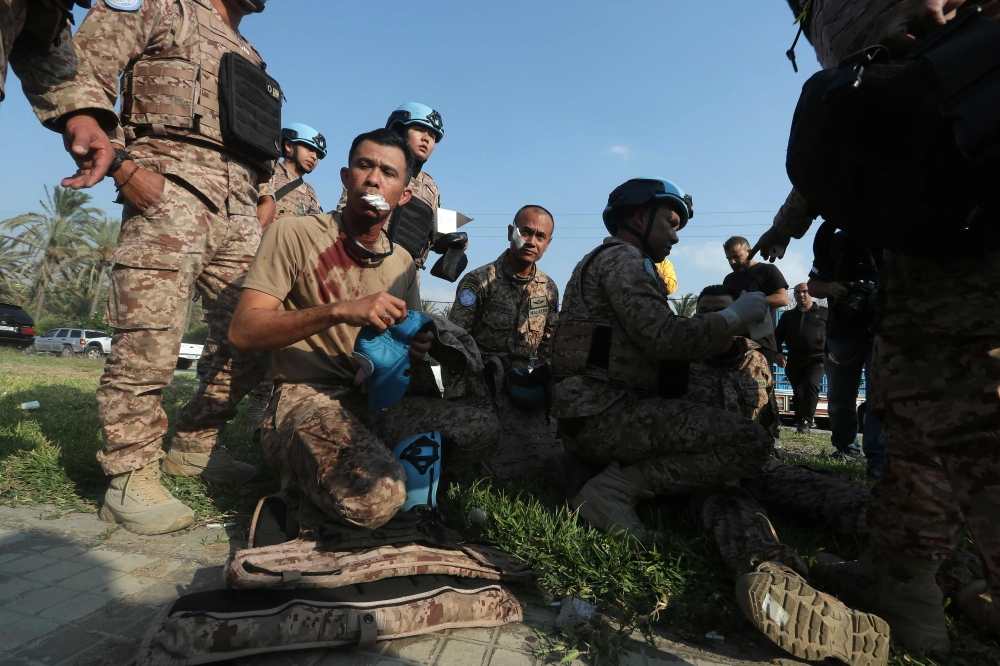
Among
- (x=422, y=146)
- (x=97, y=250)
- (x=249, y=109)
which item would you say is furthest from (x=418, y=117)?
(x=97, y=250)

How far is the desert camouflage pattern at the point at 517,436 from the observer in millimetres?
3691

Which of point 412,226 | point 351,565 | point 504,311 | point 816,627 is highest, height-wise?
point 412,226

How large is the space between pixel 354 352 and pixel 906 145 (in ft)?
6.44

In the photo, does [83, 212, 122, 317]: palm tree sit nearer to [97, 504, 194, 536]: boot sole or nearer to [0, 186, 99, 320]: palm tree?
[0, 186, 99, 320]: palm tree

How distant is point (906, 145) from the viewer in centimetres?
155

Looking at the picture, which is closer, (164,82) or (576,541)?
(576,541)

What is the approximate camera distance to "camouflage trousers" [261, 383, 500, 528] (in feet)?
6.68

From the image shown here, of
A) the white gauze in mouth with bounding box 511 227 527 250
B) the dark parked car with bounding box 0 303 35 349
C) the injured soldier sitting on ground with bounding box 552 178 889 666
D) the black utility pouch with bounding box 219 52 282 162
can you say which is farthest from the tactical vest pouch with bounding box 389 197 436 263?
the dark parked car with bounding box 0 303 35 349

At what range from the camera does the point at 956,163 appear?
147 centimetres

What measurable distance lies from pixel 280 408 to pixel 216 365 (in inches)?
42.4

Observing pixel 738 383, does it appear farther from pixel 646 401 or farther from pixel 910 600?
pixel 910 600

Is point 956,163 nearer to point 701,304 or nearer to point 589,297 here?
point 589,297

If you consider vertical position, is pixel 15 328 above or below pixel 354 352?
below

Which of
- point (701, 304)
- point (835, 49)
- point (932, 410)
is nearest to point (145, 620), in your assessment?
point (932, 410)
